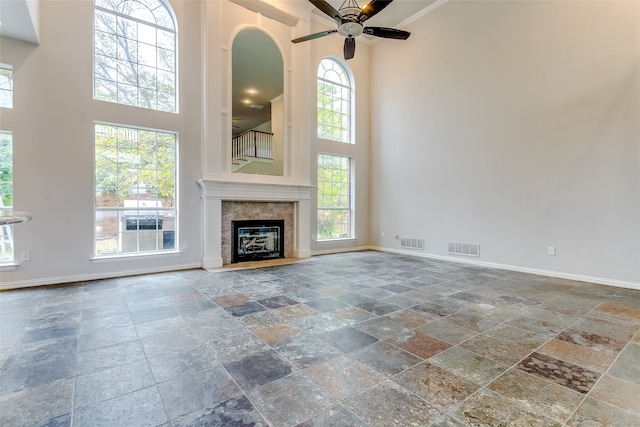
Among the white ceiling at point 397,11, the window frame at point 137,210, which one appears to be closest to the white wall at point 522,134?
the white ceiling at point 397,11

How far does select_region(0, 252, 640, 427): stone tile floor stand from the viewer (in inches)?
61.7

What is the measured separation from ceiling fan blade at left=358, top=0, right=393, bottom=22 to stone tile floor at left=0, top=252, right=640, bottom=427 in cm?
377

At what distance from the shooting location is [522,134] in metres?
4.98

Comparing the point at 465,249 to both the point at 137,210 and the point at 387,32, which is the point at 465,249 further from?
the point at 137,210

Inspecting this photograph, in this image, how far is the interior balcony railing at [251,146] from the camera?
18.3 feet

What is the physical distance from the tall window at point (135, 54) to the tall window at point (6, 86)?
889 mm

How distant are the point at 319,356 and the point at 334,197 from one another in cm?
533

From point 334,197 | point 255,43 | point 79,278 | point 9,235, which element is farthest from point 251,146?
point 9,235

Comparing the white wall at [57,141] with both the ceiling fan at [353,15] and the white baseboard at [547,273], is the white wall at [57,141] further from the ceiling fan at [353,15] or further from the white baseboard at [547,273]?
the white baseboard at [547,273]

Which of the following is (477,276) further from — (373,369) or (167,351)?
(167,351)

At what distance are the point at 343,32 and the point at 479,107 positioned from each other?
3049mm

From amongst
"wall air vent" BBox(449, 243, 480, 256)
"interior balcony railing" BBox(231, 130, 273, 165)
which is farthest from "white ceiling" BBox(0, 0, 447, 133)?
"wall air vent" BBox(449, 243, 480, 256)

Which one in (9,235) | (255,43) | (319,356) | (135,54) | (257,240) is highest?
(255,43)

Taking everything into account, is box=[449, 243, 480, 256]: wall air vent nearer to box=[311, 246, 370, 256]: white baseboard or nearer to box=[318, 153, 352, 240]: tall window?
box=[311, 246, 370, 256]: white baseboard
